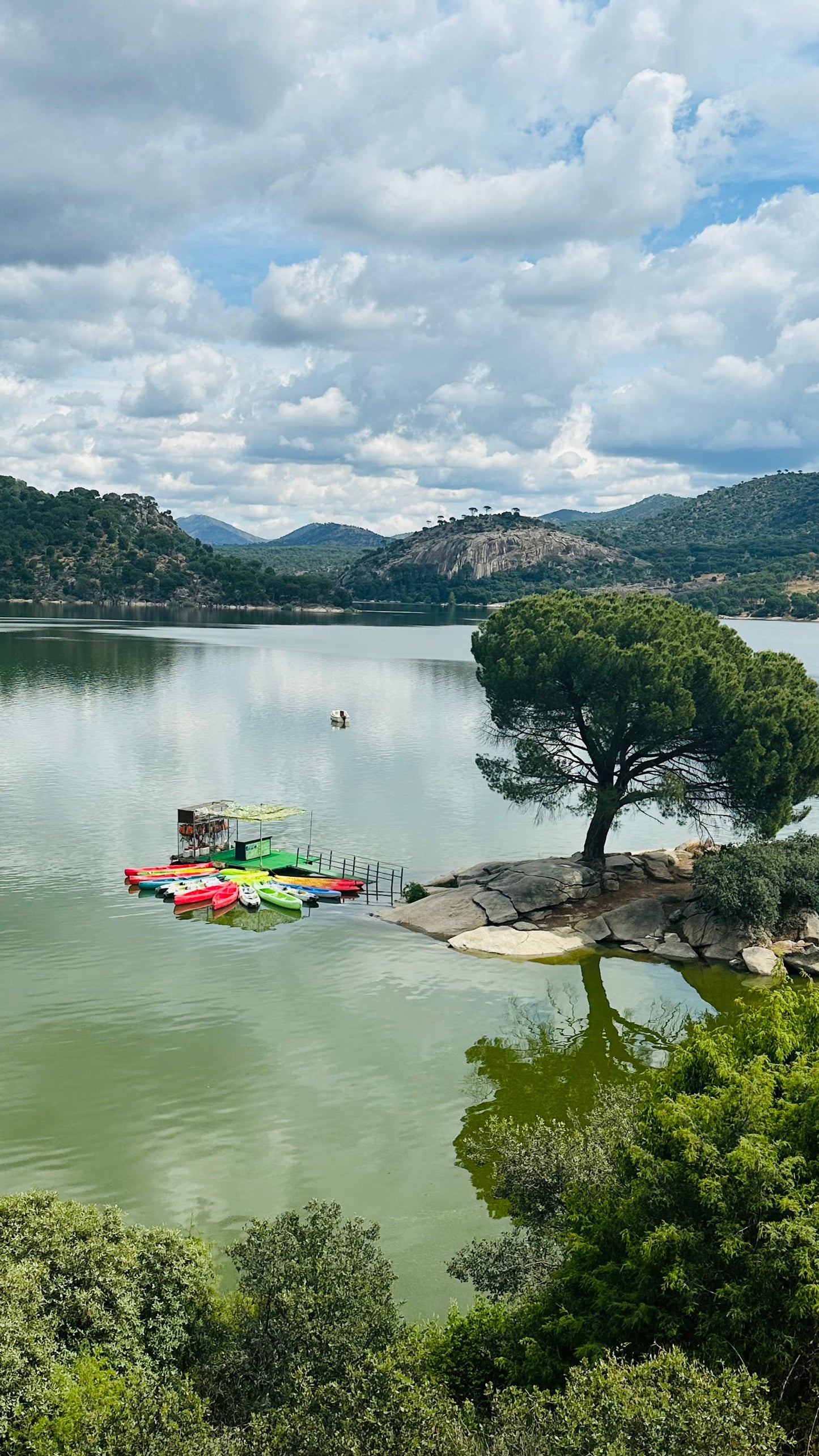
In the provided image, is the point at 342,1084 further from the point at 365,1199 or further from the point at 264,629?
the point at 264,629

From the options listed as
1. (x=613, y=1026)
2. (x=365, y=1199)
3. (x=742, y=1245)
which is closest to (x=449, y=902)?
(x=613, y=1026)

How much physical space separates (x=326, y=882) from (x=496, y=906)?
27.3 feet

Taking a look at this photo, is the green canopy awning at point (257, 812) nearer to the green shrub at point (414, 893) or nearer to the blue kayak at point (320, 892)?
the blue kayak at point (320, 892)

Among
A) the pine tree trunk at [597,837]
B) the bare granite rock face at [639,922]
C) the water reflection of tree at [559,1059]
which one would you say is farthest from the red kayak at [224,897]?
the bare granite rock face at [639,922]

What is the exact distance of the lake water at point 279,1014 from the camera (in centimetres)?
2128

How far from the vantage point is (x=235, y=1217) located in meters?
19.8

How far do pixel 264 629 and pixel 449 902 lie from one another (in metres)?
146

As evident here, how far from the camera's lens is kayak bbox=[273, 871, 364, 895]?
42938mm

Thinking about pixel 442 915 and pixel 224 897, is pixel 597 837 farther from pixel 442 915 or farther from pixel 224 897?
pixel 224 897

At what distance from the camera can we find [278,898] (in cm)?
4169

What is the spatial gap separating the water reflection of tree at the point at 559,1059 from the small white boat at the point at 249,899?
14151 mm

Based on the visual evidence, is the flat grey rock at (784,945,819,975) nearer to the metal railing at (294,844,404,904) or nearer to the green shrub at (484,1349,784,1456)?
the metal railing at (294,844,404,904)

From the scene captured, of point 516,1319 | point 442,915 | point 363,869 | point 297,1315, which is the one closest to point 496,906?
point 442,915

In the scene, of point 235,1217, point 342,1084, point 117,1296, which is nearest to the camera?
point 117,1296
